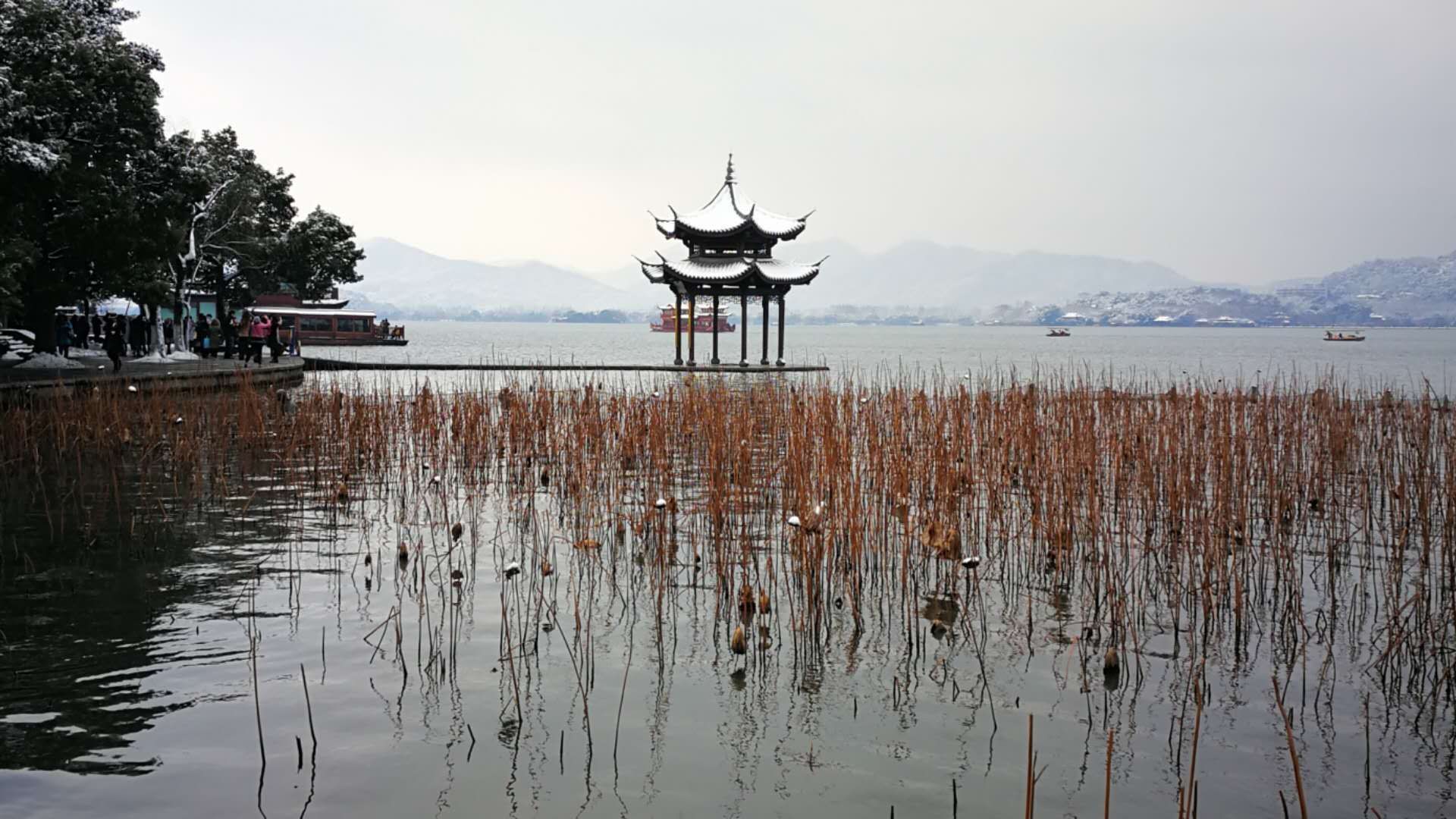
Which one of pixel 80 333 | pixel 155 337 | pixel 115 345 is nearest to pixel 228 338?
pixel 155 337

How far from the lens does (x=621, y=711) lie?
3.48m

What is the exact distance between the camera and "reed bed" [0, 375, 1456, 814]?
4.06 metres

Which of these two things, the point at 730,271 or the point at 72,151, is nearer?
the point at 72,151

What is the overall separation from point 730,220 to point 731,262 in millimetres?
1210

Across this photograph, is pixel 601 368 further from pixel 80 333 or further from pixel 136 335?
pixel 80 333

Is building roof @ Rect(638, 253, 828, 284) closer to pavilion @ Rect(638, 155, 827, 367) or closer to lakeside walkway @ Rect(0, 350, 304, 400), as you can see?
pavilion @ Rect(638, 155, 827, 367)

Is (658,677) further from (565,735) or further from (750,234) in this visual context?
(750,234)

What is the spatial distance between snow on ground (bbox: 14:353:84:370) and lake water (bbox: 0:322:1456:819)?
14558 millimetres

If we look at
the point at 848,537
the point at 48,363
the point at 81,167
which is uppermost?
the point at 81,167

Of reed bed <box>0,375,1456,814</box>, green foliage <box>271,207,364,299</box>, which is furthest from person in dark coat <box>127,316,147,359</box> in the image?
reed bed <box>0,375,1456,814</box>

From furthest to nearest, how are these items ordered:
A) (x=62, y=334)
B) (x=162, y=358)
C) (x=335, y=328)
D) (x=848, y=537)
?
(x=335, y=328) → (x=162, y=358) → (x=62, y=334) → (x=848, y=537)

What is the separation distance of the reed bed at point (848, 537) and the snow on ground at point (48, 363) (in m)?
8.89

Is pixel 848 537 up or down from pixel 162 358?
down

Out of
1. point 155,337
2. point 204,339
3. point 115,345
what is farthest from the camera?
point 204,339
